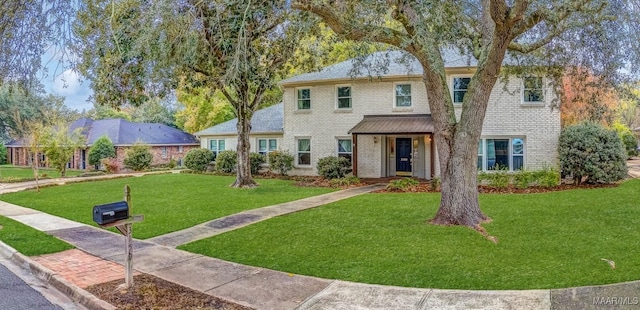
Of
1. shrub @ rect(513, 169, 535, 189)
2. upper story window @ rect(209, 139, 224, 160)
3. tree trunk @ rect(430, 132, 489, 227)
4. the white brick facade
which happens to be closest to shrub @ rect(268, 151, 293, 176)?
the white brick facade

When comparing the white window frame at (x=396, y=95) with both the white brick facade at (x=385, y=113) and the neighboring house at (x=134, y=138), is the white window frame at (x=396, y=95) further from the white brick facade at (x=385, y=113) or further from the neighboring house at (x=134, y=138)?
the neighboring house at (x=134, y=138)

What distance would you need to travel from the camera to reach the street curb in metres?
5.70

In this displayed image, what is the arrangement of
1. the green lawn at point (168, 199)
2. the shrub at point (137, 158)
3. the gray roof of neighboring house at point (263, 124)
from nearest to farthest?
1. the green lawn at point (168, 199)
2. the gray roof of neighboring house at point (263, 124)
3. the shrub at point (137, 158)

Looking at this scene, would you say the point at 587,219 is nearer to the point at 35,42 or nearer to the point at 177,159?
the point at 35,42

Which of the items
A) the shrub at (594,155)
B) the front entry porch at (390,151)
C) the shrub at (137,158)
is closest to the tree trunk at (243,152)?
the front entry porch at (390,151)

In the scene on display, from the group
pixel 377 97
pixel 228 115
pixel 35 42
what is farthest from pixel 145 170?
pixel 35 42

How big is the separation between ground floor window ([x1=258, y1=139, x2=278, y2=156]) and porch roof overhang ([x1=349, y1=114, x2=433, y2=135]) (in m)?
5.79

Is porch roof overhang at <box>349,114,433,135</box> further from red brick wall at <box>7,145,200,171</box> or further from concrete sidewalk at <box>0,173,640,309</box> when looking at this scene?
red brick wall at <box>7,145,200,171</box>

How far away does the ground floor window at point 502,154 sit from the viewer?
18.6 meters

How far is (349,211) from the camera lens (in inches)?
481

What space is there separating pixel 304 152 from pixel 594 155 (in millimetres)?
12790

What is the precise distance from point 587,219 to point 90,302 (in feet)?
33.5

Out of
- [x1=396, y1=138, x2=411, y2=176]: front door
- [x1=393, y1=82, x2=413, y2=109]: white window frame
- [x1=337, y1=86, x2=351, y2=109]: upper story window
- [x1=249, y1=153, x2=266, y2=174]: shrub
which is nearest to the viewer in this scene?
[x1=393, y1=82, x2=413, y2=109]: white window frame

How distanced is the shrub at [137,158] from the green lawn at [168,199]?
11.6 meters
